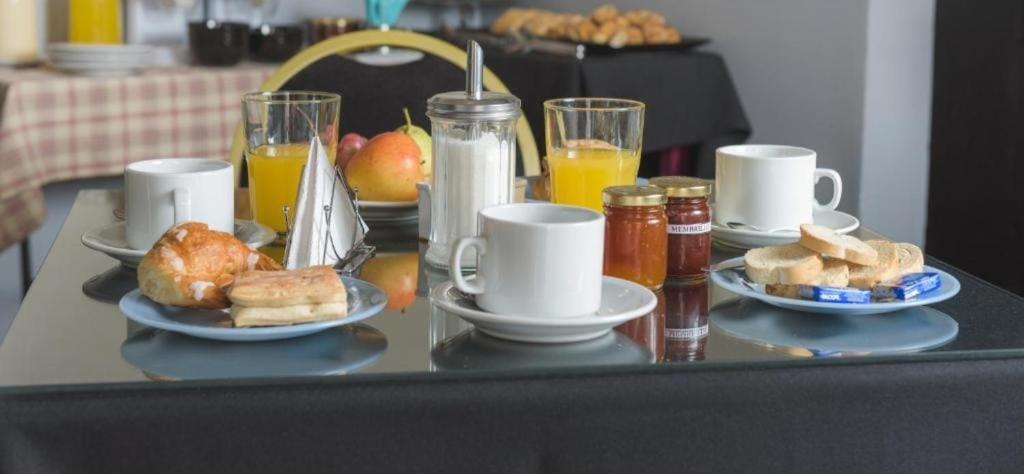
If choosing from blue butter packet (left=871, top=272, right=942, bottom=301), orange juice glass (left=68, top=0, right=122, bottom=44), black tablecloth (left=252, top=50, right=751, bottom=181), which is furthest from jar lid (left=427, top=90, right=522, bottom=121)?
orange juice glass (left=68, top=0, right=122, bottom=44)

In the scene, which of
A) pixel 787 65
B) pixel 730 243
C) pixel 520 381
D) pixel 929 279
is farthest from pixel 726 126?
pixel 520 381

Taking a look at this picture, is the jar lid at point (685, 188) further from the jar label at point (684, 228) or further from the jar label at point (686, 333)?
the jar label at point (686, 333)

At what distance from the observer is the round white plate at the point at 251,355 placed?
796 millimetres

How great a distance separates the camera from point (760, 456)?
85 cm

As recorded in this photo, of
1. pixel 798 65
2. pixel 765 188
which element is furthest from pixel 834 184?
pixel 798 65

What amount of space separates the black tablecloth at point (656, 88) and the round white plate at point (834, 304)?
1.81m

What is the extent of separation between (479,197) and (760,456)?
0.34 metres

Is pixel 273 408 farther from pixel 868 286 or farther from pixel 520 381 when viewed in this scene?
pixel 868 286

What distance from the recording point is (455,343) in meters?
0.87

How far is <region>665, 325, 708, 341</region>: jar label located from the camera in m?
0.90

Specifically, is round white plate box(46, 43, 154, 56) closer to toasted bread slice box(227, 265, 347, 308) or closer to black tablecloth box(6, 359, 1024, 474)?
toasted bread slice box(227, 265, 347, 308)

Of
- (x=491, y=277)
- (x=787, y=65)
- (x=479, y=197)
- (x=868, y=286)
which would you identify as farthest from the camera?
(x=787, y=65)

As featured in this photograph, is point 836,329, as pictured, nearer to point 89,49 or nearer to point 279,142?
point 279,142

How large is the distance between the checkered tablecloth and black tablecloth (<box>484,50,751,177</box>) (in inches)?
24.7
